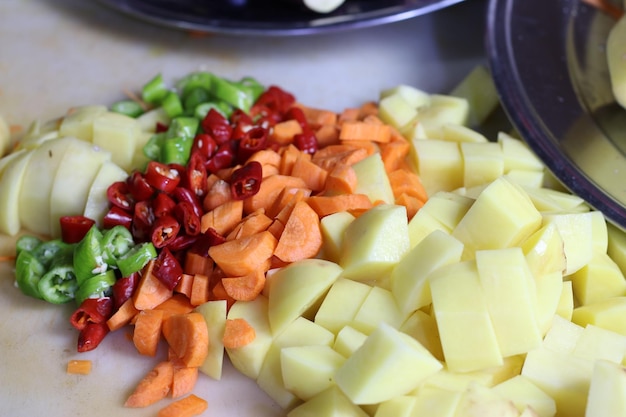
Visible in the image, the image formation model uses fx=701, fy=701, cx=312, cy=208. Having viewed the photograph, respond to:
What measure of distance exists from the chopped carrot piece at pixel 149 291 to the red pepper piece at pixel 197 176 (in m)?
0.28

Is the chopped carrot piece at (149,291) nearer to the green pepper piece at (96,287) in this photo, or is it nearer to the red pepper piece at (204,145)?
the green pepper piece at (96,287)

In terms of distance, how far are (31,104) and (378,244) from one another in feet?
5.20

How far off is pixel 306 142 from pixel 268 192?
290 millimetres

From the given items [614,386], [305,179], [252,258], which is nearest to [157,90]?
[305,179]

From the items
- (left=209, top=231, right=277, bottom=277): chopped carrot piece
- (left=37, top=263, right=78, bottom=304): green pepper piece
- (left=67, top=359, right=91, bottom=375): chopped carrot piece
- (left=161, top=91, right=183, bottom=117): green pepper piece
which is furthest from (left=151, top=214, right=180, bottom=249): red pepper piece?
(left=161, top=91, right=183, bottom=117): green pepper piece

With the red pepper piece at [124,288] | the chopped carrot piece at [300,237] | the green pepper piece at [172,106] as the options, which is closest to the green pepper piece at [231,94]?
the green pepper piece at [172,106]

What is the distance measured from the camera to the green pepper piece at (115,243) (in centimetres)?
194

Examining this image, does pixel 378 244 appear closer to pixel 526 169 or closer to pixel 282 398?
pixel 282 398

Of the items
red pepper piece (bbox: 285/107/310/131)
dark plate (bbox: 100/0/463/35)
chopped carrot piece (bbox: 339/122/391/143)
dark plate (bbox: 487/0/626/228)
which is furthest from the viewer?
dark plate (bbox: 100/0/463/35)

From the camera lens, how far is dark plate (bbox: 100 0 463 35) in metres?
2.70

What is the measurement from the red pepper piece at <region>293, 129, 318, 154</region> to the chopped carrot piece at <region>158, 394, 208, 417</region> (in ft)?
2.85

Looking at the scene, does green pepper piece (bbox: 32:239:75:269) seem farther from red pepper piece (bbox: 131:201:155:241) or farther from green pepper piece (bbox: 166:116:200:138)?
green pepper piece (bbox: 166:116:200:138)

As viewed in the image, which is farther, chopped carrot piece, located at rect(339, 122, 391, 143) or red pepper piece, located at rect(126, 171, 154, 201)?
chopped carrot piece, located at rect(339, 122, 391, 143)

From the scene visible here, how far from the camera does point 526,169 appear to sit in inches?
87.9
